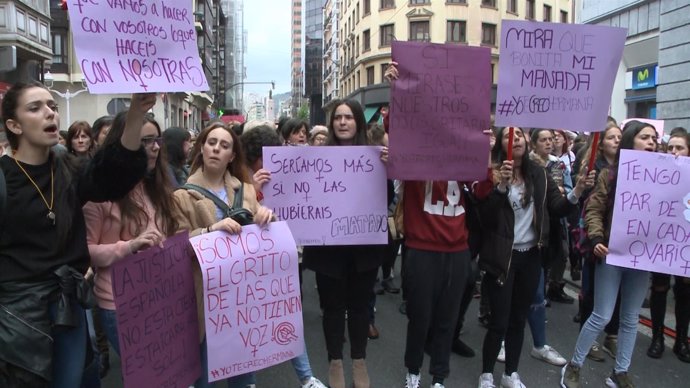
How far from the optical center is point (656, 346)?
4664mm

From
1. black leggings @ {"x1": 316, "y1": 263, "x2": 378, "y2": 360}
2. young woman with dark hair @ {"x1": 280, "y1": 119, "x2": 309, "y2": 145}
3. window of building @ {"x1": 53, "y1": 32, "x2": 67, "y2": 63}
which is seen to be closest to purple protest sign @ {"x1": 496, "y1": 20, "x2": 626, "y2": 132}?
black leggings @ {"x1": 316, "y1": 263, "x2": 378, "y2": 360}

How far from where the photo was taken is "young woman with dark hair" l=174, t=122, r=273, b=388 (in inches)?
118

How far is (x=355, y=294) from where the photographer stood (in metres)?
3.79

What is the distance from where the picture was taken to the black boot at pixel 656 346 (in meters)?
4.62

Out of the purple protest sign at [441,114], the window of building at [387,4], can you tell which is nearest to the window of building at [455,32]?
the window of building at [387,4]

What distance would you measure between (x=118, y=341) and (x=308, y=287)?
4269 millimetres

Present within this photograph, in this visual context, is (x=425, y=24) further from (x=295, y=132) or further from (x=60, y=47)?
(x=295, y=132)

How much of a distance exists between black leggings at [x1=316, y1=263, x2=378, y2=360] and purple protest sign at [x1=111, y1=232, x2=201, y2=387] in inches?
40.1

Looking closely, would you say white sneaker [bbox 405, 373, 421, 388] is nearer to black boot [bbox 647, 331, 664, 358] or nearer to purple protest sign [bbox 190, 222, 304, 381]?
purple protest sign [bbox 190, 222, 304, 381]

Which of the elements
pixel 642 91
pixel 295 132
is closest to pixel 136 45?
pixel 295 132

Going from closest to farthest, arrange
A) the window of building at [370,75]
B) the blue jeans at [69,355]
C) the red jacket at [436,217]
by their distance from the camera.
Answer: the blue jeans at [69,355] → the red jacket at [436,217] → the window of building at [370,75]

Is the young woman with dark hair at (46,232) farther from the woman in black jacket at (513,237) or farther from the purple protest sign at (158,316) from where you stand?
the woman in black jacket at (513,237)

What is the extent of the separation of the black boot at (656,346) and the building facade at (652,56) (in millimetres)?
7201

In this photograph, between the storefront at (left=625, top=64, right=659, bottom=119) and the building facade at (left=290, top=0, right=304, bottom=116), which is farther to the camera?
the building facade at (left=290, top=0, right=304, bottom=116)
